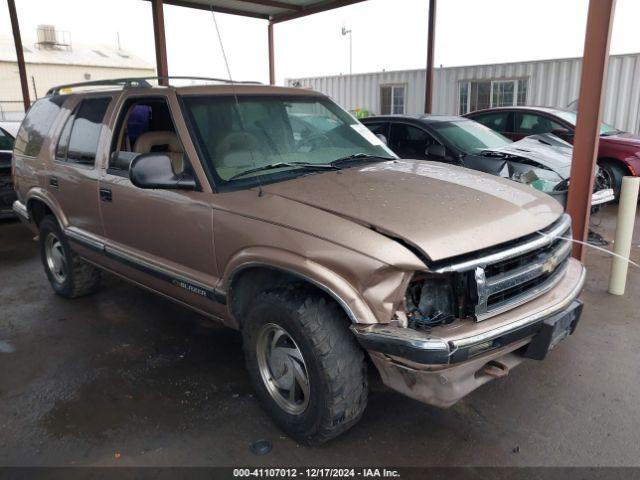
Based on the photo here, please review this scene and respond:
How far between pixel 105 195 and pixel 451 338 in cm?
287

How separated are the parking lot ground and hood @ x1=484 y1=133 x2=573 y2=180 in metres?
2.28

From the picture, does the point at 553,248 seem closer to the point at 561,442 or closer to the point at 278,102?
the point at 561,442

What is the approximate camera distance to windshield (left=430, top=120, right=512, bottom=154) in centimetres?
680

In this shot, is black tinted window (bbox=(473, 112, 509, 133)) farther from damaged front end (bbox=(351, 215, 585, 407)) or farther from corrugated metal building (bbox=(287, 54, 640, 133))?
damaged front end (bbox=(351, 215, 585, 407))

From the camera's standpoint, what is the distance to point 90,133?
4234 millimetres

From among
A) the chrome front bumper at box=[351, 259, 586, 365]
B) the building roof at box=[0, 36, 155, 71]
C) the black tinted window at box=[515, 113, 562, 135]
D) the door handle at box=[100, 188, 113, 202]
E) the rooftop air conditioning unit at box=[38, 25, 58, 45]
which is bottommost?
the chrome front bumper at box=[351, 259, 586, 365]

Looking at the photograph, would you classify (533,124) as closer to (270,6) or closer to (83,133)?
(270,6)

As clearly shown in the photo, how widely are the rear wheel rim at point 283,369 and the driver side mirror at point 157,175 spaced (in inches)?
39.5

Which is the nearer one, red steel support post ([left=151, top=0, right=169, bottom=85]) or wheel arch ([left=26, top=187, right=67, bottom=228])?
wheel arch ([left=26, top=187, right=67, bottom=228])

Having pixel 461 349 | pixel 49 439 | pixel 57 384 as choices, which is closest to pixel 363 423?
pixel 461 349

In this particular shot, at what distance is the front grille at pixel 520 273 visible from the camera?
8.04ft

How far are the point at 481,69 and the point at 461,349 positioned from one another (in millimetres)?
13279

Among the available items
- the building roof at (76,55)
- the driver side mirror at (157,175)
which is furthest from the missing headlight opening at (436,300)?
the building roof at (76,55)

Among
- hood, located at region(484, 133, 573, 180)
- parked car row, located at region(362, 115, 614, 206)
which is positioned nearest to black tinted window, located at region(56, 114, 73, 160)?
parked car row, located at region(362, 115, 614, 206)
